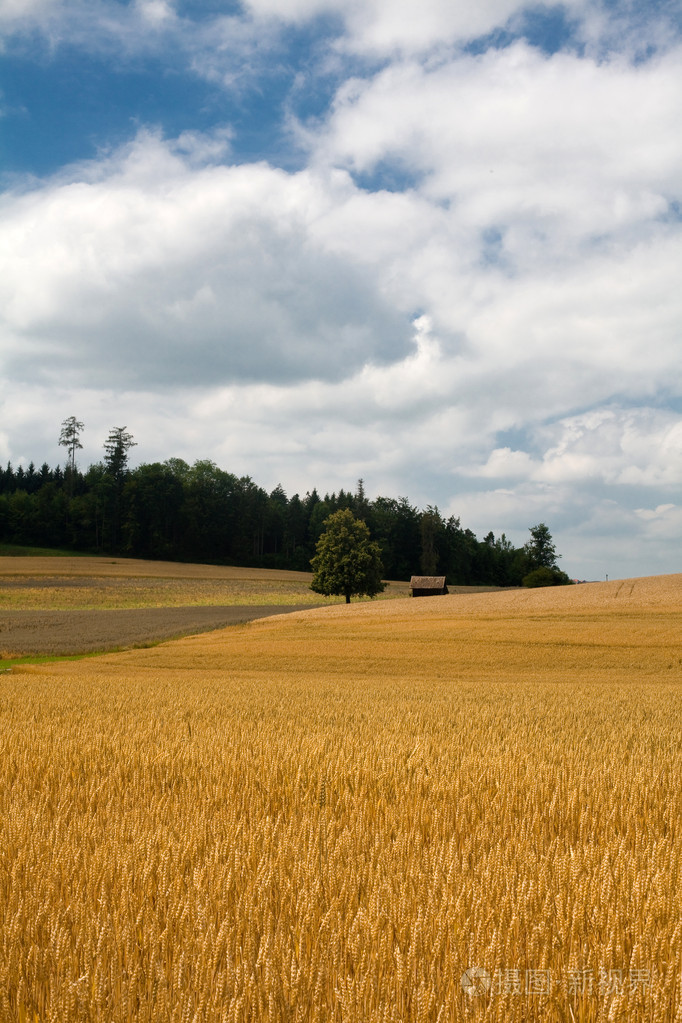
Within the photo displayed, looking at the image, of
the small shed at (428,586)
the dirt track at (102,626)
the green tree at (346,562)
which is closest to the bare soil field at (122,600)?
the dirt track at (102,626)

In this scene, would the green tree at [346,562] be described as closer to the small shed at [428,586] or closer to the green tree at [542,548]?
the small shed at [428,586]

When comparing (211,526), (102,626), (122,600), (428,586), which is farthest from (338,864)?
(211,526)

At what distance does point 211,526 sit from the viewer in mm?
126812

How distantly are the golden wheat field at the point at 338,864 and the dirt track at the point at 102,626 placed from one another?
20.6m

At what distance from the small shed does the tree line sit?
39.6 m

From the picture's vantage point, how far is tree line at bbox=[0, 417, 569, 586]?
396 ft

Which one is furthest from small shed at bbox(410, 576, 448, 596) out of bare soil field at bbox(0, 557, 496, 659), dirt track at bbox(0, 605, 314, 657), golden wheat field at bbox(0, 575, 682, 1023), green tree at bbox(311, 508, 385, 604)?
golden wheat field at bbox(0, 575, 682, 1023)

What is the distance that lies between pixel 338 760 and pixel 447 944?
443 cm

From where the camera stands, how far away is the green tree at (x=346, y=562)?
63.1 m

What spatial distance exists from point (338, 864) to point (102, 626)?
38.6 metres

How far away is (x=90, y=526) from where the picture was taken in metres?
123

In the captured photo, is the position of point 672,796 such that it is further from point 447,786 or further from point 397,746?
→ point 397,746

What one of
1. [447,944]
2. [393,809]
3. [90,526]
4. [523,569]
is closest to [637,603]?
[393,809]

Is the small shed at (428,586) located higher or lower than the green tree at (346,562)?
lower
